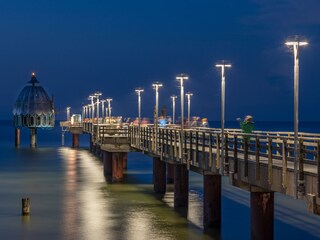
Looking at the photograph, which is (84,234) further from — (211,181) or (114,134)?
(114,134)

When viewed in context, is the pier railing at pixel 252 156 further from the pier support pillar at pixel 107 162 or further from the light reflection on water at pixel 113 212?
the pier support pillar at pixel 107 162

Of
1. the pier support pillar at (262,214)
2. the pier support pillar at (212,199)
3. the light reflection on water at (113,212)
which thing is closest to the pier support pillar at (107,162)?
the light reflection on water at (113,212)

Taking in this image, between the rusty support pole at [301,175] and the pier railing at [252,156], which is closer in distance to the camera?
the rusty support pole at [301,175]

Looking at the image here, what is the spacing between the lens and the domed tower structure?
13125cm

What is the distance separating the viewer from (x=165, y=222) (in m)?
34.0

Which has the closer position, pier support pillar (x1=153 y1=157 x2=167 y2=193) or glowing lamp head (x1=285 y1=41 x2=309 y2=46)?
glowing lamp head (x1=285 y1=41 x2=309 y2=46)

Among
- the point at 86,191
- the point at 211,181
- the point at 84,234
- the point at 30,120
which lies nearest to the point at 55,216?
the point at 84,234

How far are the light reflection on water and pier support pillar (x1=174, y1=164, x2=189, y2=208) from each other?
58 centimetres

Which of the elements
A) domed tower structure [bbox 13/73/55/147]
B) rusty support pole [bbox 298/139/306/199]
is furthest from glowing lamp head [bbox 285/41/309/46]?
domed tower structure [bbox 13/73/55/147]

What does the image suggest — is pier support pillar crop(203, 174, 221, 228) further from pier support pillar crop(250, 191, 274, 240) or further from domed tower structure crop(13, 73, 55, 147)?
domed tower structure crop(13, 73, 55, 147)

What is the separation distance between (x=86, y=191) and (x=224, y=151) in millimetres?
23201

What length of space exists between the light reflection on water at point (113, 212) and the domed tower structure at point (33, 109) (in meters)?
73.0

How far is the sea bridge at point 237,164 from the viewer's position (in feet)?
65.5

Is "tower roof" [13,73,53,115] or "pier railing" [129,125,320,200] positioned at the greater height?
"tower roof" [13,73,53,115]
